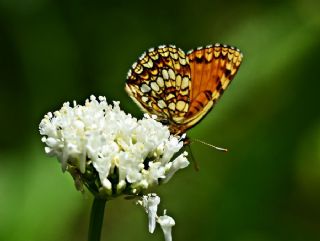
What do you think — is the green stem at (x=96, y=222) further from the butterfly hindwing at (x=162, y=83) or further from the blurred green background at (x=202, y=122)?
the blurred green background at (x=202, y=122)

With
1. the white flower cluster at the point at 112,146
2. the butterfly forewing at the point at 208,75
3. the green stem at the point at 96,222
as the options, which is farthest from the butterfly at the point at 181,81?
the green stem at the point at 96,222

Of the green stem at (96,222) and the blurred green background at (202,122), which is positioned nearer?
the green stem at (96,222)

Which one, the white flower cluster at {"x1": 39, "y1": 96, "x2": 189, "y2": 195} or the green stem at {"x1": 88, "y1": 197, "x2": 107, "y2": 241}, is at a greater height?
the white flower cluster at {"x1": 39, "y1": 96, "x2": 189, "y2": 195}

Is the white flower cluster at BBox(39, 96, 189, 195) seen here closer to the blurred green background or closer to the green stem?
the green stem

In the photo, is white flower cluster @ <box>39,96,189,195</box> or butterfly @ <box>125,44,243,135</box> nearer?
white flower cluster @ <box>39,96,189,195</box>

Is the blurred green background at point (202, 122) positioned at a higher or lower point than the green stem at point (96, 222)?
lower

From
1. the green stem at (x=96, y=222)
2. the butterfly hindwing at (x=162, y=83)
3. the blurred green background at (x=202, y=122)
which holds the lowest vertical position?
the blurred green background at (x=202, y=122)

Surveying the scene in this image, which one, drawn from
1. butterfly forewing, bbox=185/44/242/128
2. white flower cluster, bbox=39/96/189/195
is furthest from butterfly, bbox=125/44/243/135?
white flower cluster, bbox=39/96/189/195
